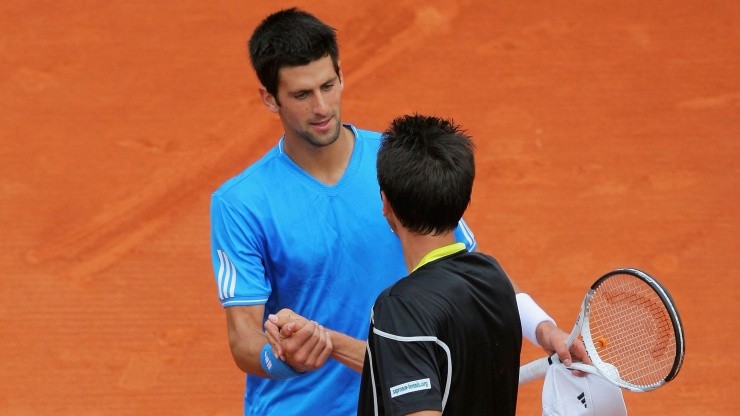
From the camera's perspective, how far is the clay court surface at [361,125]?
6957 millimetres

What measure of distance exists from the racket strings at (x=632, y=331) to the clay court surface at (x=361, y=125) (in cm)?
250

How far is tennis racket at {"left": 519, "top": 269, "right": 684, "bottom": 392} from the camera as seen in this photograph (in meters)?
4.02

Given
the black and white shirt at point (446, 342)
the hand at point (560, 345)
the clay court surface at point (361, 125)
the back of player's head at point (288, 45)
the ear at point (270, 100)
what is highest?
the back of player's head at point (288, 45)

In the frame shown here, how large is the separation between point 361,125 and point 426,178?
4.99 meters

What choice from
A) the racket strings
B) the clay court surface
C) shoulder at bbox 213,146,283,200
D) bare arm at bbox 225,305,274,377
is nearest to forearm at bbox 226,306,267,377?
bare arm at bbox 225,305,274,377

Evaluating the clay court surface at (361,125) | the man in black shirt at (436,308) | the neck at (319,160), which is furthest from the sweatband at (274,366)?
the clay court surface at (361,125)

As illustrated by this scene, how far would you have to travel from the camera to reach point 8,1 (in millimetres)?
9406

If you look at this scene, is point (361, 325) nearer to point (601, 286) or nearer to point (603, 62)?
point (601, 286)

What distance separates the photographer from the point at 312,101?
4.25 metres

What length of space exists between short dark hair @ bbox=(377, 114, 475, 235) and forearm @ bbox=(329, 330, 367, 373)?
1.94 ft

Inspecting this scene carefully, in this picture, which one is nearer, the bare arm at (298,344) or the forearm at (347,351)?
the bare arm at (298,344)

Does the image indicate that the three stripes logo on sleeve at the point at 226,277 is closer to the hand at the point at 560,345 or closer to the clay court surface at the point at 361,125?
the hand at the point at 560,345

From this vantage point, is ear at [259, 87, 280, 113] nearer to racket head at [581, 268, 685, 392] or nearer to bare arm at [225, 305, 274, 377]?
bare arm at [225, 305, 274, 377]

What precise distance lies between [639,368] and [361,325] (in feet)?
3.20
